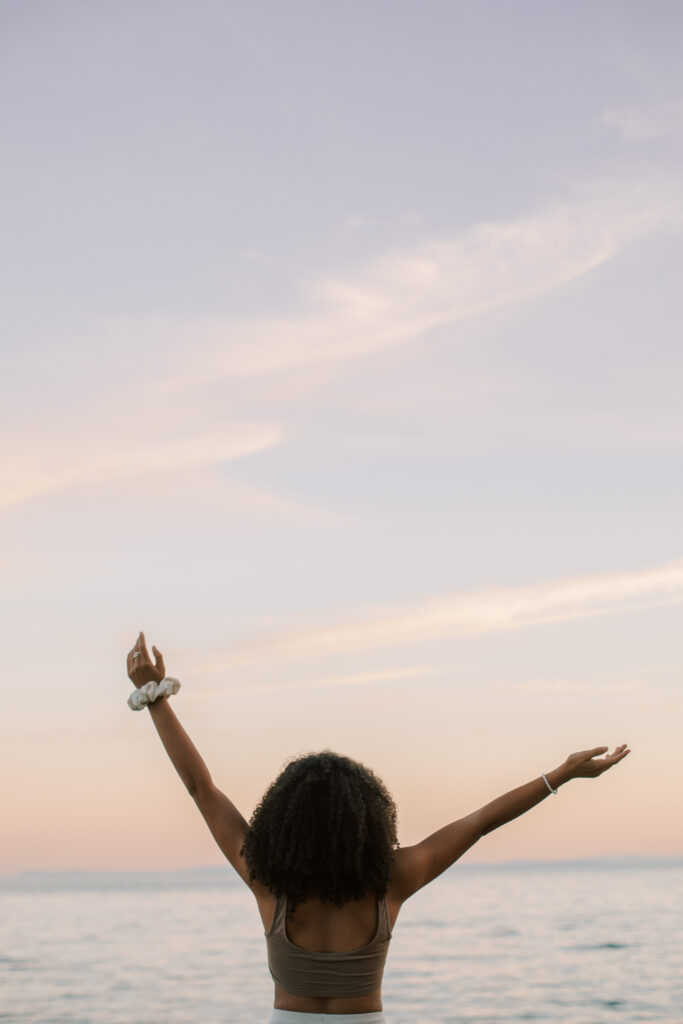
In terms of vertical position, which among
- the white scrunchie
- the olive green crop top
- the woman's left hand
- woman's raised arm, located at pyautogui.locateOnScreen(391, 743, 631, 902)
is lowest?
the olive green crop top

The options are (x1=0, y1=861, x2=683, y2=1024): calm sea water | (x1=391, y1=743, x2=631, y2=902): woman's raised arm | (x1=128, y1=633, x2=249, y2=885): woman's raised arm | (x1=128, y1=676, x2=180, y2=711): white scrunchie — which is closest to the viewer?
(x1=391, y1=743, x2=631, y2=902): woman's raised arm

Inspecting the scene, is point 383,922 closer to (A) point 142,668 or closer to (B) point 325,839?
(B) point 325,839

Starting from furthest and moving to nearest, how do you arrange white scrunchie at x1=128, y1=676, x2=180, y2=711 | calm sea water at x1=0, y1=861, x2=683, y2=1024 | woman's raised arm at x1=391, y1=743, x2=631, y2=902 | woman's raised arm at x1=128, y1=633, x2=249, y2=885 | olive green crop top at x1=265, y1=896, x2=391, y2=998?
calm sea water at x1=0, y1=861, x2=683, y2=1024, white scrunchie at x1=128, y1=676, x2=180, y2=711, woman's raised arm at x1=128, y1=633, x2=249, y2=885, woman's raised arm at x1=391, y1=743, x2=631, y2=902, olive green crop top at x1=265, y1=896, x2=391, y2=998

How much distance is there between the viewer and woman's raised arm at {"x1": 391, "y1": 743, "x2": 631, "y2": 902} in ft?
9.22

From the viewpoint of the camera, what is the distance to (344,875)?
2.71 meters

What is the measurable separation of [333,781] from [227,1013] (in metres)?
13.4

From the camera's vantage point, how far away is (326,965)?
107 inches

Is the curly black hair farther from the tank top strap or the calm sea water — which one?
the calm sea water

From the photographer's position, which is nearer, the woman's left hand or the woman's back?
the woman's back

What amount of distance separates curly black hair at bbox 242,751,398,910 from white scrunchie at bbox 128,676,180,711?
0.50 m

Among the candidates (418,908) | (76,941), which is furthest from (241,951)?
(418,908)

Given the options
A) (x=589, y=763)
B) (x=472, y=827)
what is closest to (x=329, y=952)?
(x=472, y=827)

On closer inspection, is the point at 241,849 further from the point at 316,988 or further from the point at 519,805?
the point at 519,805

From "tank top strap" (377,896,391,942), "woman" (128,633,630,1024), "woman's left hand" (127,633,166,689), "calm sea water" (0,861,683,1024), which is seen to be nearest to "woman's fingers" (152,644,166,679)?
"woman's left hand" (127,633,166,689)
